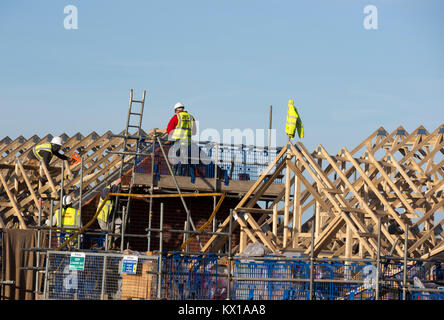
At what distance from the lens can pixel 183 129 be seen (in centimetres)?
2512

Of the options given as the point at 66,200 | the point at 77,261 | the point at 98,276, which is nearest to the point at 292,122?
the point at 66,200

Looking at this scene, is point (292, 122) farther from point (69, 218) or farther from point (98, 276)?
point (98, 276)

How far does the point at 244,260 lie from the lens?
A: 21.3 meters

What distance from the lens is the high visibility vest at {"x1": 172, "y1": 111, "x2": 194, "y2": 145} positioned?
988 inches

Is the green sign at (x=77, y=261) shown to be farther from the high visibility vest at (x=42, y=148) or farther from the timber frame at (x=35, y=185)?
the high visibility vest at (x=42, y=148)

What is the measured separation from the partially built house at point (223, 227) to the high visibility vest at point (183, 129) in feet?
2.12

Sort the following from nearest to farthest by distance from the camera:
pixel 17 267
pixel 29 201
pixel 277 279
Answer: pixel 277 279 → pixel 17 267 → pixel 29 201

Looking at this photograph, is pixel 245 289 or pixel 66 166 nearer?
pixel 245 289

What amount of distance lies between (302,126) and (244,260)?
18.0ft

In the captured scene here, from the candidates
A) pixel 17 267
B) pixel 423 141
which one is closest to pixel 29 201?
pixel 17 267

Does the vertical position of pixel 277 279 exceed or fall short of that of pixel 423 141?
it falls short
